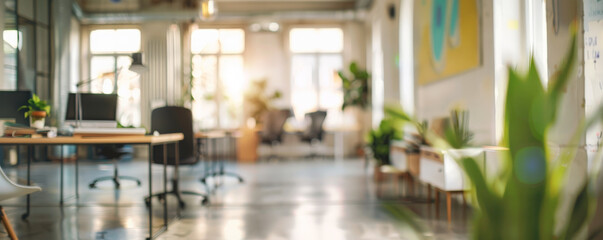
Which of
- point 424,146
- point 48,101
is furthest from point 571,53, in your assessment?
point 48,101

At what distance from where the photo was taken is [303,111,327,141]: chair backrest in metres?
8.72

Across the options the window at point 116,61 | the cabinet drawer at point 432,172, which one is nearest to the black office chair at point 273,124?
the window at point 116,61

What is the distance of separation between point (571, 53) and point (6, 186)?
8.65 feet

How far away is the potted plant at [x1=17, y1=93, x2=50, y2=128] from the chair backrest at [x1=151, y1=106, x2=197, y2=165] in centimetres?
90

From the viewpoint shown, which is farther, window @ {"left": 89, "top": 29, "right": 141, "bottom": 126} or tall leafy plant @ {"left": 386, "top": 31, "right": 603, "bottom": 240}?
window @ {"left": 89, "top": 29, "right": 141, "bottom": 126}

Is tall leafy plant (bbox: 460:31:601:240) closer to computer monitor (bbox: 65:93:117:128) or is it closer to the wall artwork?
the wall artwork

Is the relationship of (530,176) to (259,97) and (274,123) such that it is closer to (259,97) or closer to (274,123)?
(274,123)

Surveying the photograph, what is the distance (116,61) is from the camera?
13.6 feet

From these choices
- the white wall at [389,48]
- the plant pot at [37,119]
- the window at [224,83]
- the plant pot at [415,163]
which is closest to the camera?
the plant pot at [37,119]

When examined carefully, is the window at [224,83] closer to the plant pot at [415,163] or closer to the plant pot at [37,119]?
the plant pot at [415,163]

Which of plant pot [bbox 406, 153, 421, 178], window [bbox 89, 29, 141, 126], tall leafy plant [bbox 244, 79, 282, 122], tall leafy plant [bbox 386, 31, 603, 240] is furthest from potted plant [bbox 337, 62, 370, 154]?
tall leafy plant [bbox 386, 31, 603, 240]

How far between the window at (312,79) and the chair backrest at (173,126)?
6.27 m

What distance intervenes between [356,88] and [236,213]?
508 centimetres

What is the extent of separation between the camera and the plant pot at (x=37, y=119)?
10.5ft
